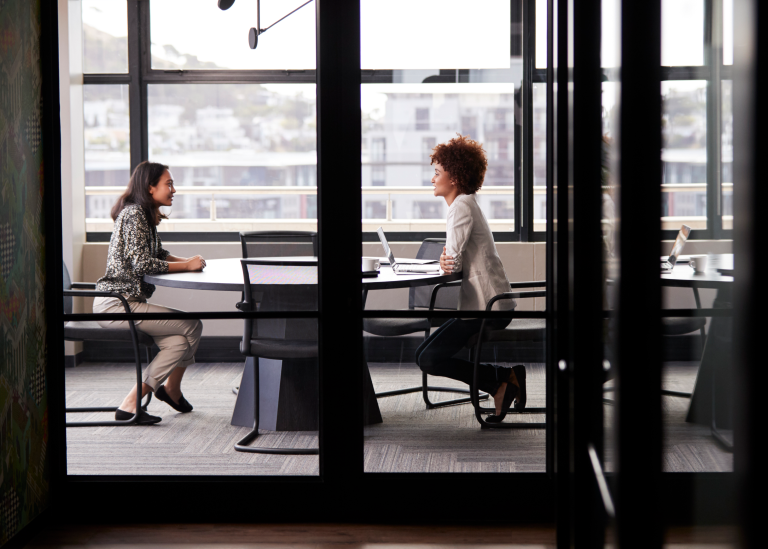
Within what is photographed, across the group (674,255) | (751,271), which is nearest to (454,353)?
(674,255)

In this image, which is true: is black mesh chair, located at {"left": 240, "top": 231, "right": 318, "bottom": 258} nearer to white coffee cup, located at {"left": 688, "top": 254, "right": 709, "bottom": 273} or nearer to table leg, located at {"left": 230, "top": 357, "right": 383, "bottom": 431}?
table leg, located at {"left": 230, "top": 357, "right": 383, "bottom": 431}

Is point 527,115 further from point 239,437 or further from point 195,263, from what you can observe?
point 239,437

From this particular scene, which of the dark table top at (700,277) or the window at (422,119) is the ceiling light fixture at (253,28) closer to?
the window at (422,119)

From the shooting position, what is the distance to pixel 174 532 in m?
2.57

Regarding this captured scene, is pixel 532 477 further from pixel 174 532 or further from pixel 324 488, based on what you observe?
pixel 174 532

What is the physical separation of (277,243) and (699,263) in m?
1.97

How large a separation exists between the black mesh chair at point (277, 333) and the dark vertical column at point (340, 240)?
54 millimetres

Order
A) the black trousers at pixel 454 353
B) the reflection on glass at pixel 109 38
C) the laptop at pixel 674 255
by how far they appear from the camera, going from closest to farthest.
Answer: the laptop at pixel 674 255 → the reflection on glass at pixel 109 38 → the black trousers at pixel 454 353

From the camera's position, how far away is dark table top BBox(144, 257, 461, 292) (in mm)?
2580

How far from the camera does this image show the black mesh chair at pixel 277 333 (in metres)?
2.63

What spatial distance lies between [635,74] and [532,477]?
1.98m

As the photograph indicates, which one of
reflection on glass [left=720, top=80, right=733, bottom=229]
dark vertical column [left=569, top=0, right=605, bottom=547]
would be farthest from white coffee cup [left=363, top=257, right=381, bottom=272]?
reflection on glass [left=720, top=80, right=733, bottom=229]

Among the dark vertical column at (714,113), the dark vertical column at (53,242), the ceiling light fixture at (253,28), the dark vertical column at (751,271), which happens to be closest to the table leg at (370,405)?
the dark vertical column at (53,242)

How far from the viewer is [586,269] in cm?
180
